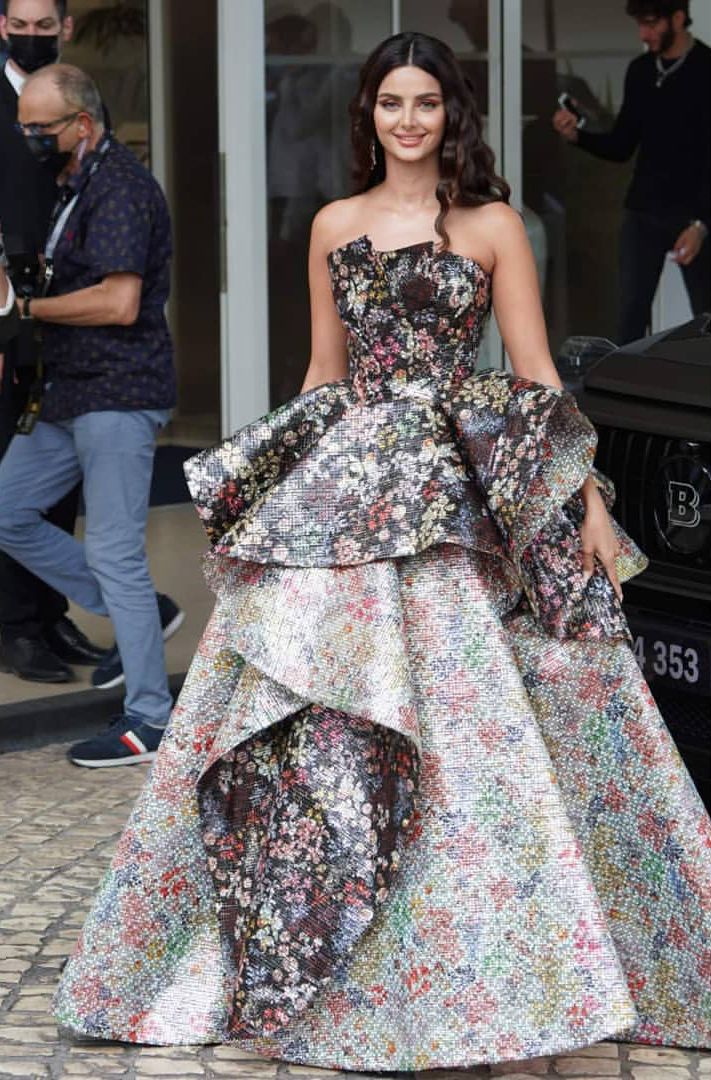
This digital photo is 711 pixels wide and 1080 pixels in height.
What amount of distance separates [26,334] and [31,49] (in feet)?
3.36

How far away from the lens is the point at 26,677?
20.9 feet

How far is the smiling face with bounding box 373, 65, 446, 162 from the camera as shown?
150 inches

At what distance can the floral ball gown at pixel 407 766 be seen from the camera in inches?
138

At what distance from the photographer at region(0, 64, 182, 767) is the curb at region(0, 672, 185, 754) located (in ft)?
0.76

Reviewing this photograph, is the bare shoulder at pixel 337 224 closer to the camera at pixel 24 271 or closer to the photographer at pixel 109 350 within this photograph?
the photographer at pixel 109 350

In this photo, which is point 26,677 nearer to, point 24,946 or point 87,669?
point 87,669

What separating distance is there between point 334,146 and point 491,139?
90 cm

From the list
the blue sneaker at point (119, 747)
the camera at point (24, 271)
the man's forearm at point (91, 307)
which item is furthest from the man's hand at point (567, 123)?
the blue sneaker at point (119, 747)

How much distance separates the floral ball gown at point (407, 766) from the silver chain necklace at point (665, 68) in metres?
5.44

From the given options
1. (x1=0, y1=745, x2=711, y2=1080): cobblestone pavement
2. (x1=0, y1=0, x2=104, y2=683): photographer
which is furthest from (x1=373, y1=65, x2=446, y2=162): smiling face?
(x1=0, y1=0, x2=104, y2=683): photographer

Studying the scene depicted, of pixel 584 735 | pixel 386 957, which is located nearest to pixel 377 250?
pixel 584 735

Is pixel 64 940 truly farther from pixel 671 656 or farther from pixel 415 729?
pixel 671 656

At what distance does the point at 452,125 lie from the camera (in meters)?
3.82

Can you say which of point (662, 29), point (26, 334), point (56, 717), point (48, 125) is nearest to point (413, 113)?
point (48, 125)
